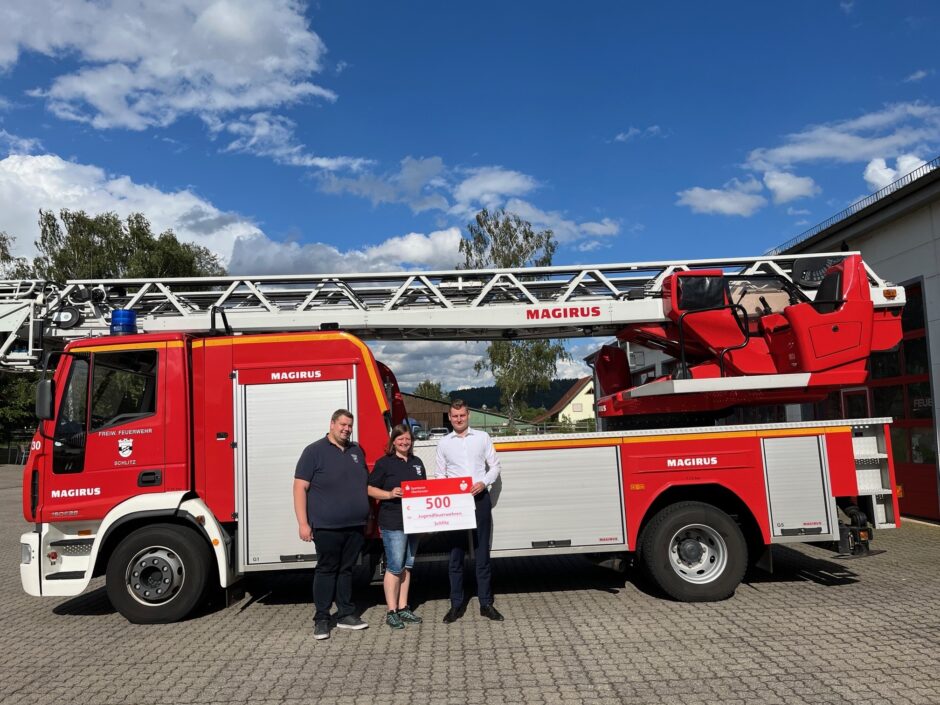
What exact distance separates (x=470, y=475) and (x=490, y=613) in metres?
1.21

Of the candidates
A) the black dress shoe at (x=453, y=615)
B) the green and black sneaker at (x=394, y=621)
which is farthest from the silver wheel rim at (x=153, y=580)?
the black dress shoe at (x=453, y=615)

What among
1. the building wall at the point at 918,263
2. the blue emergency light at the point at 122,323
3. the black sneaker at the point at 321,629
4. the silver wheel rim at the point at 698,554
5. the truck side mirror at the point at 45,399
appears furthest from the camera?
the building wall at the point at 918,263

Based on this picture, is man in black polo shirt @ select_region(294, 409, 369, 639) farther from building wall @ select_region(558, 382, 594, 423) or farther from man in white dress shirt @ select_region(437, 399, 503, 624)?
building wall @ select_region(558, 382, 594, 423)

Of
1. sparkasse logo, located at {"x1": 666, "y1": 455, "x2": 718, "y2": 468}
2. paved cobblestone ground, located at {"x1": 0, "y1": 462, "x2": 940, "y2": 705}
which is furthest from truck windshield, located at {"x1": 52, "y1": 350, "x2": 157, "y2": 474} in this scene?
sparkasse logo, located at {"x1": 666, "y1": 455, "x2": 718, "y2": 468}

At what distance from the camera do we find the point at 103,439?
593 cm

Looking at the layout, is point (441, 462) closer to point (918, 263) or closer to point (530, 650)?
point (530, 650)

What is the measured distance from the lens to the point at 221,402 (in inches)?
240

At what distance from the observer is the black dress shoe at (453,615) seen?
571 centimetres

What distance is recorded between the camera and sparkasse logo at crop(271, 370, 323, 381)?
6.07 meters

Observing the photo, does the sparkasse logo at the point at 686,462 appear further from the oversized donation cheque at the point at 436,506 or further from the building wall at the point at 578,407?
the building wall at the point at 578,407

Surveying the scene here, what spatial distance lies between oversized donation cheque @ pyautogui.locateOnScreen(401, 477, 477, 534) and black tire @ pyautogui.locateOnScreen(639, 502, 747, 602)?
5.94ft

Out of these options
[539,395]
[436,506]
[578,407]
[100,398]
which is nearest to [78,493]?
[100,398]

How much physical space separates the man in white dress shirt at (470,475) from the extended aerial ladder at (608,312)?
5.32ft

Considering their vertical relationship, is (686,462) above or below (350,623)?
above
